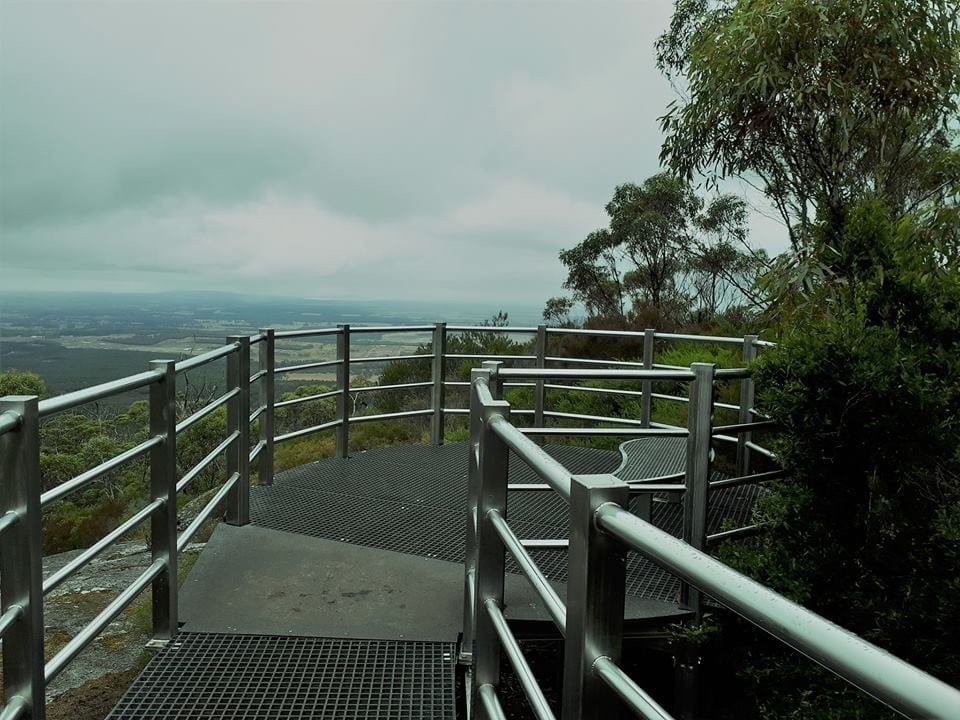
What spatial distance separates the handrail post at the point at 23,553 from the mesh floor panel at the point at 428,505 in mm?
2181

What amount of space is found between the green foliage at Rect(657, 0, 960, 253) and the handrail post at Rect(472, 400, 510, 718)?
673 centimetres

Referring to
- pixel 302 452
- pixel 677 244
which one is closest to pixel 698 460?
pixel 302 452

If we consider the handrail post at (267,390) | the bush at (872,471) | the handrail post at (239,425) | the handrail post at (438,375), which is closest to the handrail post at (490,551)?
the bush at (872,471)

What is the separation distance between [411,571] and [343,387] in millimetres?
2579

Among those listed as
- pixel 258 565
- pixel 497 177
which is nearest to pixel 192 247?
pixel 497 177

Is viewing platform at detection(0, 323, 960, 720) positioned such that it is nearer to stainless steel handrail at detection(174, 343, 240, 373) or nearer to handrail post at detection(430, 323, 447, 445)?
stainless steel handrail at detection(174, 343, 240, 373)

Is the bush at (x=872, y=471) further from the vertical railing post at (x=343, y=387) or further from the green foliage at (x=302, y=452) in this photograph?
the green foliage at (x=302, y=452)

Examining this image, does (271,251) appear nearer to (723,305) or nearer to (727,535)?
(723,305)

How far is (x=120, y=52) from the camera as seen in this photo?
22.4m

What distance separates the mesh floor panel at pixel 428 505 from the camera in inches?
161

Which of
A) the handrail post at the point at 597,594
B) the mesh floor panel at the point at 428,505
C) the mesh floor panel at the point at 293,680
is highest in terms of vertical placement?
the handrail post at the point at 597,594

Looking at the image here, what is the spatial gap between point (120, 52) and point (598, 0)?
14053 mm

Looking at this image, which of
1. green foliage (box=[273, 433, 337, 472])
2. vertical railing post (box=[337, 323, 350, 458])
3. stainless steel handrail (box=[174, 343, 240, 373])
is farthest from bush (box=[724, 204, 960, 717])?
green foliage (box=[273, 433, 337, 472])

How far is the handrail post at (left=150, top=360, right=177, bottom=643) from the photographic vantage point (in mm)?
3053
